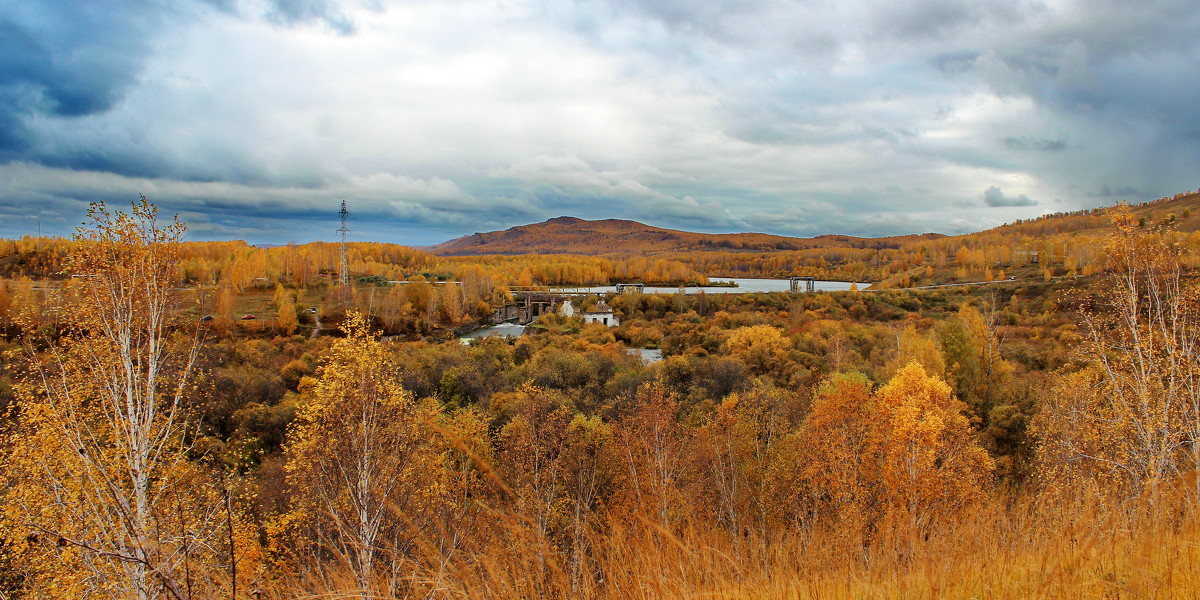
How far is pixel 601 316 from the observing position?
69.1 metres

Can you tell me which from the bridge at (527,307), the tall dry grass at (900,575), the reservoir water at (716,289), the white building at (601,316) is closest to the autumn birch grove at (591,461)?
the tall dry grass at (900,575)

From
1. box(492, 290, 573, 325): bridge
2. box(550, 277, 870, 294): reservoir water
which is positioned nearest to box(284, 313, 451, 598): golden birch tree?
box(492, 290, 573, 325): bridge

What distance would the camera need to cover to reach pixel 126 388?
919 cm

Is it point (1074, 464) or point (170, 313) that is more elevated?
point (170, 313)

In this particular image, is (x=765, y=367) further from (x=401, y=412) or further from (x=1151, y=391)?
(x=401, y=412)

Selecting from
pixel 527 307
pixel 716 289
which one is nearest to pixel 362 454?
pixel 527 307

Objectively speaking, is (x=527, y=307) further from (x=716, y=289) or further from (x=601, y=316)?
(x=716, y=289)

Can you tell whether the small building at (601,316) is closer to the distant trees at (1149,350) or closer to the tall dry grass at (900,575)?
the distant trees at (1149,350)

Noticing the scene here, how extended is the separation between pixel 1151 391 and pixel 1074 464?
6617 millimetres

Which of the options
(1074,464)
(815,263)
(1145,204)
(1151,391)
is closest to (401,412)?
(1151,391)

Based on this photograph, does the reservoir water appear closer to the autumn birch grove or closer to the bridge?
the bridge

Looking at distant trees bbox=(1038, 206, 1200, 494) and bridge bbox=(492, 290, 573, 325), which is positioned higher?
distant trees bbox=(1038, 206, 1200, 494)

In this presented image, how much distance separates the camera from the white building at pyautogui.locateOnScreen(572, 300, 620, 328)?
2657 inches

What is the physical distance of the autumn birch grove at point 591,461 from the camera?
418 centimetres
